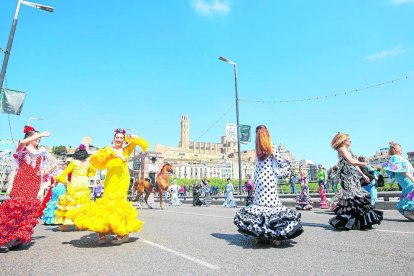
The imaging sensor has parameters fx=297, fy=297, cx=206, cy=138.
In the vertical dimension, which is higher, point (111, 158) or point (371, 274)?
point (111, 158)

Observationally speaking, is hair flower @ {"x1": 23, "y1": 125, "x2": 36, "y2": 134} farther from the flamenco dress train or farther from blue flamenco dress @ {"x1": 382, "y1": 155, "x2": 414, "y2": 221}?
blue flamenco dress @ {"x1": 382, "y1": 155, "x2": 414, "y2": 221}

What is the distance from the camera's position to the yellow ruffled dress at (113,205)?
517cm

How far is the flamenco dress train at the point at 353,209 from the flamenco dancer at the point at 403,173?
164 centimetres

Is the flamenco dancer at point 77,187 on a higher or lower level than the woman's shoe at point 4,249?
higher

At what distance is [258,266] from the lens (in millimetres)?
3758

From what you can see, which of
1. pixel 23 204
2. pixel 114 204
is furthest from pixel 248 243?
pixel 23 204


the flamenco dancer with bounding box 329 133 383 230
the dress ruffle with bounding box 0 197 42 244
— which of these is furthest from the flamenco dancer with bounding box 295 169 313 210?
the dress ruffle with bounding box 0 197 42 244

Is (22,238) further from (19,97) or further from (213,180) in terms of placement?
(213,180)

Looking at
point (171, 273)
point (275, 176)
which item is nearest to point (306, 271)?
point (171, 273)

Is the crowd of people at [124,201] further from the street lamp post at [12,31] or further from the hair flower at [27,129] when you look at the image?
the street lamp post at [12,31]

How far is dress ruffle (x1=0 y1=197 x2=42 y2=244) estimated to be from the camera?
4.92 m

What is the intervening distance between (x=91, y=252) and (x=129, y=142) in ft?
7.41

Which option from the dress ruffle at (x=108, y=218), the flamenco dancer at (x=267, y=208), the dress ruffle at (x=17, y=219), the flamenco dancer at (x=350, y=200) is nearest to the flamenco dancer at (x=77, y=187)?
the dress ruffle at (x=17, y=219)

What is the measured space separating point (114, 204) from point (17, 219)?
63.5 inches
